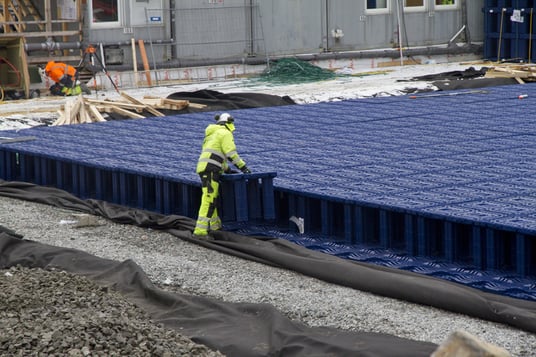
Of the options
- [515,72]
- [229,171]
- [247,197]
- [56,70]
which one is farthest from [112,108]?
[515,72]

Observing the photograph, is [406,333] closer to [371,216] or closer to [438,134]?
[371,216]

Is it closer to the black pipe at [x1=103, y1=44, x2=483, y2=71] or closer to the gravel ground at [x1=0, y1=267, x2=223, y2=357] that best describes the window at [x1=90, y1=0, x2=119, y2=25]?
the black pipe at [x1=103, y1=44, x2=483, y2=71]

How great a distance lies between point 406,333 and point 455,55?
28460 millimetres

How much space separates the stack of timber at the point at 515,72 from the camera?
3086cm

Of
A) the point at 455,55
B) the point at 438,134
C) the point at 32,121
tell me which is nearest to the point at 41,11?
the point at 32,121

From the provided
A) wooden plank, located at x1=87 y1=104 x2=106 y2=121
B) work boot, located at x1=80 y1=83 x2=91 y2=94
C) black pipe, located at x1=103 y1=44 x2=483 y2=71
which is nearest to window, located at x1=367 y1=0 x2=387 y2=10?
black pipe, located at x1=103 y1=44 x2=483 y2=71

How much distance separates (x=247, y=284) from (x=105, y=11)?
22.4 m

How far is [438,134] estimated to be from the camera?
20906 mm

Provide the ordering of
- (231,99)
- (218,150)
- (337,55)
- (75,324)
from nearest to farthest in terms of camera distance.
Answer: (75,324)
(218,150)
(231,99)
(337,55)

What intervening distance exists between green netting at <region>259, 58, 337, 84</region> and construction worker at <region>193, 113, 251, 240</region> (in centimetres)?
1886

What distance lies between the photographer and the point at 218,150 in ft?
50.1

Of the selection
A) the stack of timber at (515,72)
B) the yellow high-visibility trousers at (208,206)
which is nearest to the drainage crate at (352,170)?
the yellow high-visibility trousers at (208,206)

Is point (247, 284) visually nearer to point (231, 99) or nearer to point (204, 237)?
point (204, 237)

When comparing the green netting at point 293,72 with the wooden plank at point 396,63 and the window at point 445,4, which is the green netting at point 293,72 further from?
the window at point 445,4
